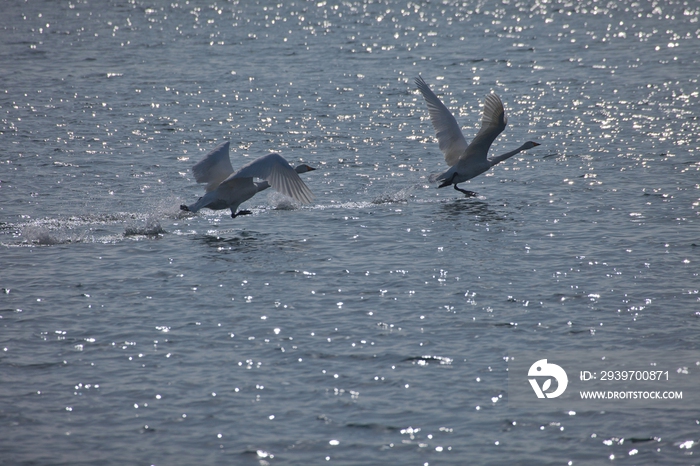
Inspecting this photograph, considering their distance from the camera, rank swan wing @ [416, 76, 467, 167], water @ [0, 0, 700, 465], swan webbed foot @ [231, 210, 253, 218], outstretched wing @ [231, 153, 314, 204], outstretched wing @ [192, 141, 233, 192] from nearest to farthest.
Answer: water @ [0, 0, 700, 465] < outstretched wing @ [231, 153, 314, 204] < swan webbed foot @ [231, 210, 253, 218] < outstretched wing @ [192, 141, 233, 192] < swan wing @ [416, 76, 467, 167]

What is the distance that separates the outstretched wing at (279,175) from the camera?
616 inches

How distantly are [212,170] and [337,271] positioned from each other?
401 centimetres

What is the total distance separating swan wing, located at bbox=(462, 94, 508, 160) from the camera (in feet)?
54.5

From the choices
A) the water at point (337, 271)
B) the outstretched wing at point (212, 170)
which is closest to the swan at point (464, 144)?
the water at point (337, 271)

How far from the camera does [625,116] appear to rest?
25547 mm

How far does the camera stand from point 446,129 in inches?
727

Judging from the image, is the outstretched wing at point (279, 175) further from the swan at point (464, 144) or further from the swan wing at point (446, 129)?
the swan wing at point (446, 129)

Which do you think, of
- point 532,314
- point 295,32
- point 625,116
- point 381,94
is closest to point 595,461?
point 532,314

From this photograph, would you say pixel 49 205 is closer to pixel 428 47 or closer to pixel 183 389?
pixel 183 389

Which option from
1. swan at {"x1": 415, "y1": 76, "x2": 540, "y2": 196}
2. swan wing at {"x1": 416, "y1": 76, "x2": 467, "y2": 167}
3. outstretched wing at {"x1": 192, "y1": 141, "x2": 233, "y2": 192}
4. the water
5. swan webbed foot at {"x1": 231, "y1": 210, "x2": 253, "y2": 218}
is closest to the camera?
the water

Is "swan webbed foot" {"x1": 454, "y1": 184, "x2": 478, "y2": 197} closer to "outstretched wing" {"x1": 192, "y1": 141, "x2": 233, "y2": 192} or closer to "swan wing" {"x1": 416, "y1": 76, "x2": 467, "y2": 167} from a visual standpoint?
"swan wing" {"x1": 416, "y1": 76, "x2": 467, "y2": 167}

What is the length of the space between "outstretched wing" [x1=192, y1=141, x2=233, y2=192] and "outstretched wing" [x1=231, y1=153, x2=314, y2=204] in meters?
1.05

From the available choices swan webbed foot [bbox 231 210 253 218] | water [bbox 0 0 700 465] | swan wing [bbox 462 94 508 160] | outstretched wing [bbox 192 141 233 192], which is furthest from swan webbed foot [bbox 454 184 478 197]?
outstretched wing [bbox 192 141 233 192]

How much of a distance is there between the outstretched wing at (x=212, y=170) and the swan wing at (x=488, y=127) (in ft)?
15.3
